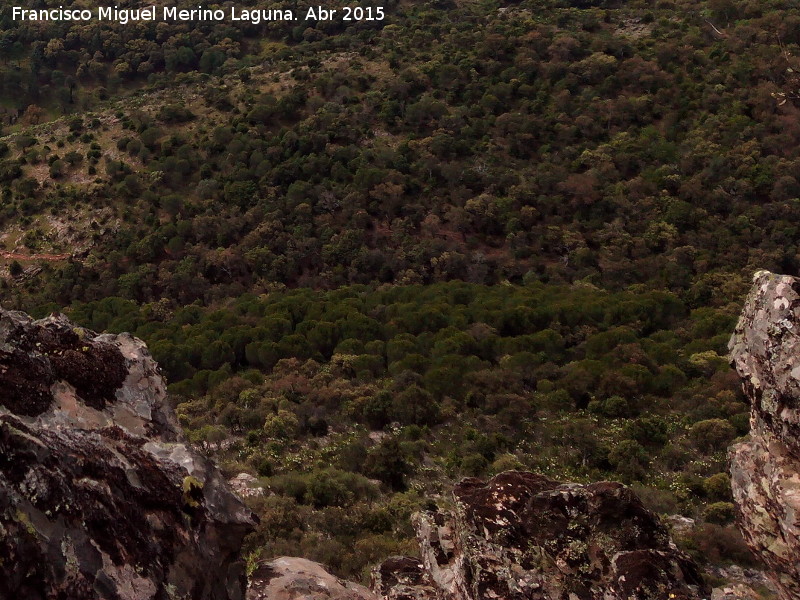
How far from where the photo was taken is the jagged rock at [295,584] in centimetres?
916

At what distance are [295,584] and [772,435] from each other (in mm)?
6105

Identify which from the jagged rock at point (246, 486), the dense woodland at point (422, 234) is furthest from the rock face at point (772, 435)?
the jagged rock at point (246, 486)

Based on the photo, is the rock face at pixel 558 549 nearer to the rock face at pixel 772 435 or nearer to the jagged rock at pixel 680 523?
the rock face at pixel 772 435

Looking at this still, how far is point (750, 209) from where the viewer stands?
165 feet

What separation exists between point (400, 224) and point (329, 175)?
8.29 metres

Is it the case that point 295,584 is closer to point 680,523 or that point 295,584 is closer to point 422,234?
point 680,523

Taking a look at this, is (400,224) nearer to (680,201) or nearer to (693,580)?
(680,201)

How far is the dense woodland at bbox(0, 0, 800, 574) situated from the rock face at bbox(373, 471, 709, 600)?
6.61 meters

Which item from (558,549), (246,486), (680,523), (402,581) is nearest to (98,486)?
(558,549)

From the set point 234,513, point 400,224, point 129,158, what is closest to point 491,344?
point 400,224

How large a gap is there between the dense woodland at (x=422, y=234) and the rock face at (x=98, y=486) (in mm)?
9895

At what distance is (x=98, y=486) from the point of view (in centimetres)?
564

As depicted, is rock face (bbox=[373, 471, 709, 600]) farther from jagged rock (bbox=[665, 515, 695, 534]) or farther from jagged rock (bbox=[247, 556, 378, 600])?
jagged rock (bbox=[665, 515, 695, 534])

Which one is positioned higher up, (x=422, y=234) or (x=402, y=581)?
(x=402, y=581)
